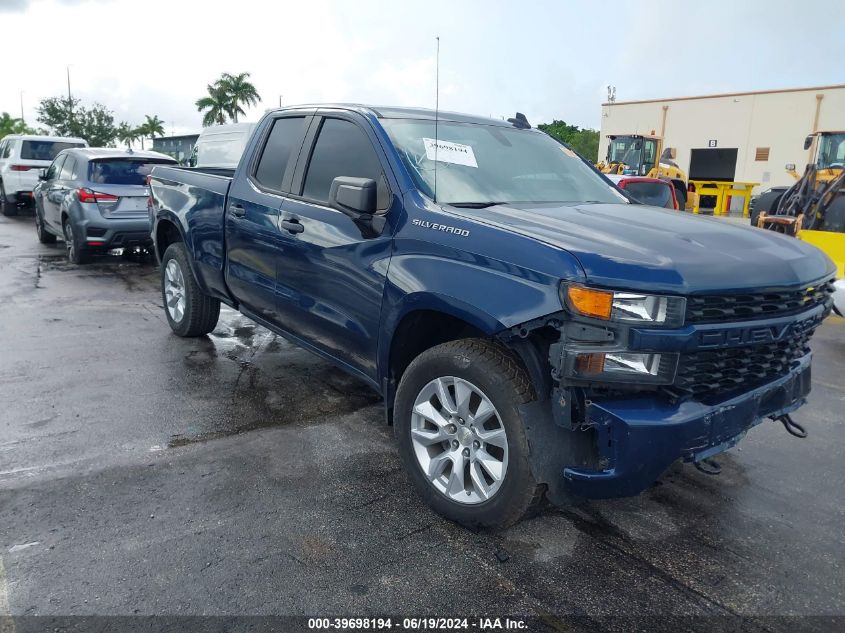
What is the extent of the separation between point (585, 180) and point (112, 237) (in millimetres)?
7478

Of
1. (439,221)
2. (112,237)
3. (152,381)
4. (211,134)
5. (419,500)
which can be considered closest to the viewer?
(439,221)

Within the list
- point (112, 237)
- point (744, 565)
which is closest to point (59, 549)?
point (744, 565)

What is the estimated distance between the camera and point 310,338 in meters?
4.17

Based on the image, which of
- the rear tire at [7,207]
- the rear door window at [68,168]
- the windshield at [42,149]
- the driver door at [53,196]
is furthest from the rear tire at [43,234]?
the rear tire at [7,207]

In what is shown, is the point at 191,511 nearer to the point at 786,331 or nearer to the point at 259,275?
the point at 259,275

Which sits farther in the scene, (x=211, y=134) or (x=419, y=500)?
(x=211, y=134)

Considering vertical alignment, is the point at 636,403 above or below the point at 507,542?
above

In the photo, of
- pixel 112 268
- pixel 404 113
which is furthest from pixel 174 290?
pixel 112 268

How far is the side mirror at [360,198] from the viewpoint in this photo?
10.9 feet

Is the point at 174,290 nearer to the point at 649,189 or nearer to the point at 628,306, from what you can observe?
the point at 628,306

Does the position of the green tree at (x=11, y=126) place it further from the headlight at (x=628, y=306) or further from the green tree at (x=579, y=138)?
the headlight at (x=628, y=306)

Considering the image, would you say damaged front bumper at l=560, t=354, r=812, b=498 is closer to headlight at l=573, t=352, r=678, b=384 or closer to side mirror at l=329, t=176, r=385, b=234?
headlight at l=573, t=352, r=678, b=384

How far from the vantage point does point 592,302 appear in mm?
2529

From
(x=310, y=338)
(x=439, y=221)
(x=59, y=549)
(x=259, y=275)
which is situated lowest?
(x=59, y=549)
